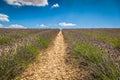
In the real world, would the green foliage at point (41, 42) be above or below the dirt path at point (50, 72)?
above

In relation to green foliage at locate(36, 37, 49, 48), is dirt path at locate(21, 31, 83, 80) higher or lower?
lower

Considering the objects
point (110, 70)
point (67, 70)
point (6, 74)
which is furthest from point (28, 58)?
point (110, 70)

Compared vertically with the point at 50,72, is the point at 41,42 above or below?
above

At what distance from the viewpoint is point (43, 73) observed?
5.27 m

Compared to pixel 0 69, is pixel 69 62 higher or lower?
lower

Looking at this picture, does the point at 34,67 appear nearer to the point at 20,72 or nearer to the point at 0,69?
the point at 20,72

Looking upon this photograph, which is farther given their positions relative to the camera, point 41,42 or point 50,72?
point 41,42

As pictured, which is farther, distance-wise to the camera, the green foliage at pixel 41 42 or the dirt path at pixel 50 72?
the green foliage at pixel 41 42

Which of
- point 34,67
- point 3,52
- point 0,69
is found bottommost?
point 34,67

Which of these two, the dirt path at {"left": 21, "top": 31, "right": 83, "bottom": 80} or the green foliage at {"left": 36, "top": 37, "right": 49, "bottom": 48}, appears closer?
the dirt path at {"left": 21, "top": 31, "right": 83, "bottom": 80}

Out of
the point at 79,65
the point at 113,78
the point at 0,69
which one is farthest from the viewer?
the point at 79,65

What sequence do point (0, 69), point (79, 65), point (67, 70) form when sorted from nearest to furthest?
point (0, 69) → point (67, 70) → point (79, 65)

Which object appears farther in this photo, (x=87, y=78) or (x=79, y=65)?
(x=79, y=65)

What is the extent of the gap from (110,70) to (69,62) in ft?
10.4
